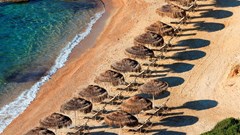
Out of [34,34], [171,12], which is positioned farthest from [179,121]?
[34,34]

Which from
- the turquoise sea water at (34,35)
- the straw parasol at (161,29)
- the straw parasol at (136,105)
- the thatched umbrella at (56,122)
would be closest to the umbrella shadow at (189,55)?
the straw parasol at (161,29)

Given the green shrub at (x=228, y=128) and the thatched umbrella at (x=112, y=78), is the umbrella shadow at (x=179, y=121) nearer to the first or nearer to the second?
the green shrub at (x=228, y=128)

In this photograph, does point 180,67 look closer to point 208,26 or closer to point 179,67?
point 179,67

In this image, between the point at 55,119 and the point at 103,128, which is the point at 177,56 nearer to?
the point at 103,128

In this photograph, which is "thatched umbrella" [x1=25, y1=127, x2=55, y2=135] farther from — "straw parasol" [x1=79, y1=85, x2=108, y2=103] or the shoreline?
the shoreline

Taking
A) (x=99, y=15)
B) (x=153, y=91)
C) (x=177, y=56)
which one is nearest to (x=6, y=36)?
(x=99, y=15)
